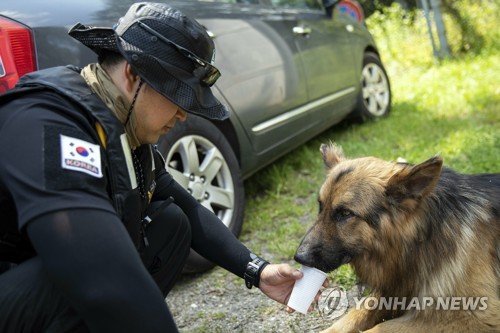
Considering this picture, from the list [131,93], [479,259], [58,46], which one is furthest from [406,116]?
[131,93]

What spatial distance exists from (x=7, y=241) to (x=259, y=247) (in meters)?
2.27

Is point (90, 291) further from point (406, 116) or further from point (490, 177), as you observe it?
point (406, 116)

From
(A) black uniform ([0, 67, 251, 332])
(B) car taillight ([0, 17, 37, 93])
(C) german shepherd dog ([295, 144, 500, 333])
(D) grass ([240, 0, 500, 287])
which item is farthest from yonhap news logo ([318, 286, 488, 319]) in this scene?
(B) car taillight ([0, 17, 37, 93])

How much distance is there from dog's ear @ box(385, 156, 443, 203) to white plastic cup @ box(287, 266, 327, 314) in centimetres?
51

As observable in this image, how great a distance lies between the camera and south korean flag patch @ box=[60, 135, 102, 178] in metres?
1.75

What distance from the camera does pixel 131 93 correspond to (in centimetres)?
216

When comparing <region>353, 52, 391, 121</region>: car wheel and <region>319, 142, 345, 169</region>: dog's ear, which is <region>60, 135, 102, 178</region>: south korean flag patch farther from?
<region>353, 52, 391, 121</region>: car wheel

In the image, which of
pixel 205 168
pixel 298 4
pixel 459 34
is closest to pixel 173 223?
pixel 205 168

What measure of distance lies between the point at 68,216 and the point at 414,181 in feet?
5.16

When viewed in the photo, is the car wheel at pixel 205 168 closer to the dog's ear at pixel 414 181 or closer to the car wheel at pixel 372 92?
the dog's ear at pixel 414 181

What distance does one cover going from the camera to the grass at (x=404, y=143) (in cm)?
448

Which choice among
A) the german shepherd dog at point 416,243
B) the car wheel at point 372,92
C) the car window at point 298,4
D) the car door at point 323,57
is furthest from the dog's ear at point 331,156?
the car wheel at point 372,92

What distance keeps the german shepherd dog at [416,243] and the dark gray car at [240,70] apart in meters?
1.32

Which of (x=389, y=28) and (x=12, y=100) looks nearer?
(x=12, y=100)
